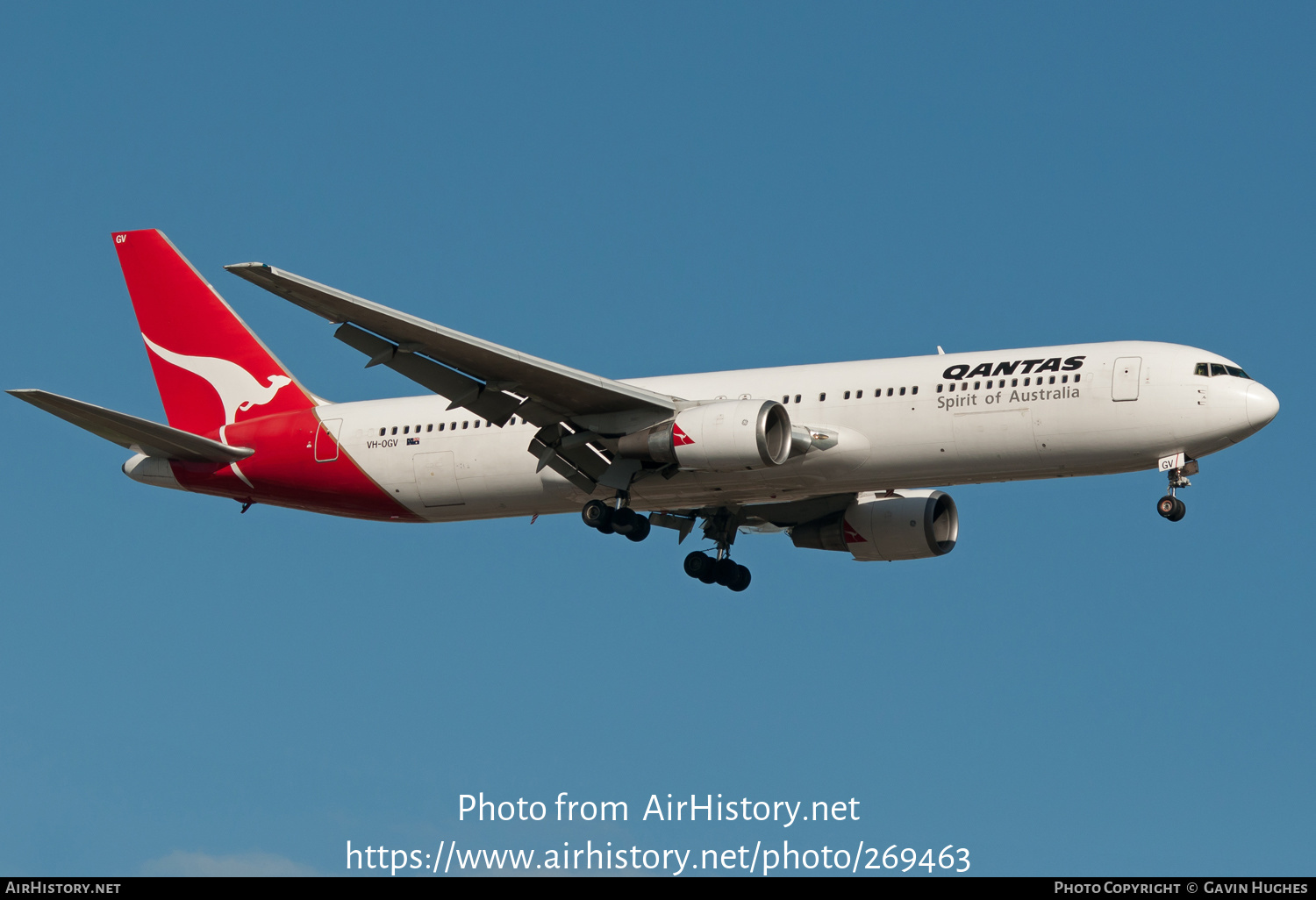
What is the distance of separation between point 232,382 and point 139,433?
11.3 ft

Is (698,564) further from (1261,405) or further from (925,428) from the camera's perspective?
(1261,405)

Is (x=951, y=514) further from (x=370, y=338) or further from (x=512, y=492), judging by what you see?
(x=370, y=338)

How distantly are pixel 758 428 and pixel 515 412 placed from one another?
5794 mm

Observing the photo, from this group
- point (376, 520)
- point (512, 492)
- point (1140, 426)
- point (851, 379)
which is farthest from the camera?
point (376, 520)

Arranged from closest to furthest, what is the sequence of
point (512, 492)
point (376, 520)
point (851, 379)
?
point (851, 379), point (512, 492), point (376, 520)

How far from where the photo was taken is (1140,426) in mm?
34562

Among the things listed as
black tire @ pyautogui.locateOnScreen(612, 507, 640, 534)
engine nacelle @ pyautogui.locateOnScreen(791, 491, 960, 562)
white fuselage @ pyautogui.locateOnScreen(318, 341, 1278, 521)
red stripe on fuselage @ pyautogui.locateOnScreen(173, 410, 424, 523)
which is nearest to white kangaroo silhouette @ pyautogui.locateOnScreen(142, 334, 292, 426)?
red stripe on fuselage @ pyautogui.locateOnScreen(173, 410, 424, 523)

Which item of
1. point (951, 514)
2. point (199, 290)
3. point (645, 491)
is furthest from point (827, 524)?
point (199, 290)

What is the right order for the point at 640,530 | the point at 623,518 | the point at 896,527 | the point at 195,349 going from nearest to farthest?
the point at 623,518, the point at 640,530, the point at 896,527, the point at 195,349

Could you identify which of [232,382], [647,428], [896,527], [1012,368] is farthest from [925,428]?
[232,382]

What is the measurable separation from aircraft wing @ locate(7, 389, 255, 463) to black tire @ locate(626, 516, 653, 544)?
9895 mm

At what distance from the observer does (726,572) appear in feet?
142

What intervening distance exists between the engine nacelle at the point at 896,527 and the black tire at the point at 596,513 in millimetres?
7033

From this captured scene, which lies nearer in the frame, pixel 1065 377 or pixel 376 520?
pixel 1065 377
